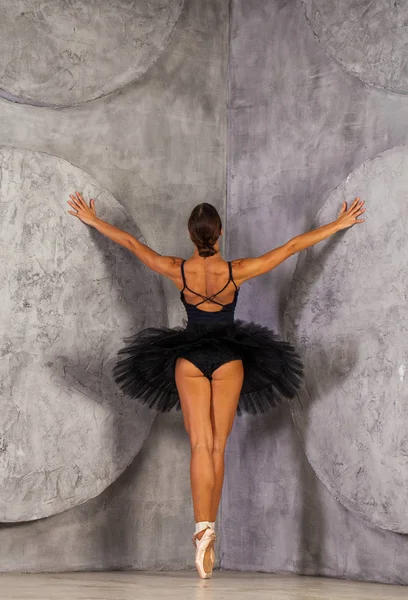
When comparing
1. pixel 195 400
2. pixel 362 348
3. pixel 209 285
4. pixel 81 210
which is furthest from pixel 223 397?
pixel 81 210

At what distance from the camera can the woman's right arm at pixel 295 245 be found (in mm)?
4555

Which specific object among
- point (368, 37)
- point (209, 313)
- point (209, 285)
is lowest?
point (209, 313)

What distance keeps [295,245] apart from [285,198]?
2.03ft

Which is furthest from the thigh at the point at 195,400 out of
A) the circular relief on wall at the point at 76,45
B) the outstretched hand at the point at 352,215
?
the circular relief on wall at the point at 76,45

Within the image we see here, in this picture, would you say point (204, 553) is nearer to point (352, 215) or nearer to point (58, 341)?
point (58, 341)

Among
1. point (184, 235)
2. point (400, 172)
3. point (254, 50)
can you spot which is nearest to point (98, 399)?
point (184, 235)

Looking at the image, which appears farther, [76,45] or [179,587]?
[76,45]

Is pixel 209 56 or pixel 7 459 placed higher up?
pixel 209 56

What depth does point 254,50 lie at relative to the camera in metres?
5.43

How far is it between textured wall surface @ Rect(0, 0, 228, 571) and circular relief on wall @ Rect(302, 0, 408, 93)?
0.81 metres

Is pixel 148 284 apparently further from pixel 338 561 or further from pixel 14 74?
pixel 338 561

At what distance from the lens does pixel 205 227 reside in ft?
14.6

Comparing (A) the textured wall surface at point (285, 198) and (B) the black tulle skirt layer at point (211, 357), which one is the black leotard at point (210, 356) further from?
(A) the textured wall surface at point (285, 198)

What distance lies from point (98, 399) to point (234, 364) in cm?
77
